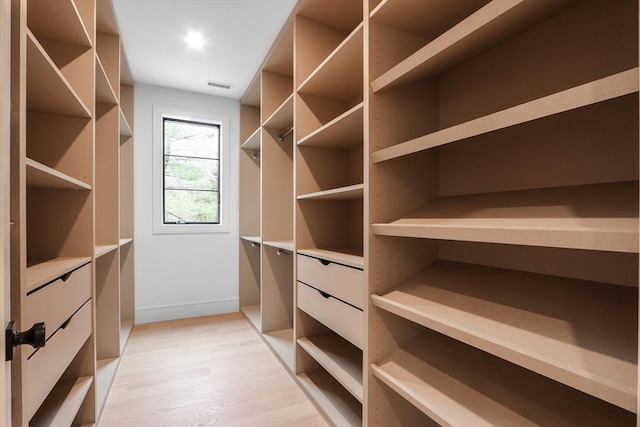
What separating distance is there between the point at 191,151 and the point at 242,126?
0.58 m

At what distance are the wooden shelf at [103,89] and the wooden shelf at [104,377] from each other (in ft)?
5.69

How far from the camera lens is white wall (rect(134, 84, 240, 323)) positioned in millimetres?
3035

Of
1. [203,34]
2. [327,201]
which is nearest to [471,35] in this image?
[327,201]

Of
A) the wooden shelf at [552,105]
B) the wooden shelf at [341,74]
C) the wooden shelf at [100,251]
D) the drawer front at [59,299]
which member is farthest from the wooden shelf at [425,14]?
the wooden shelf at [100,251]

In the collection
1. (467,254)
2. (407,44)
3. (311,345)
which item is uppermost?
(407,44)

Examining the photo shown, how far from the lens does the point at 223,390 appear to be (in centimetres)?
188

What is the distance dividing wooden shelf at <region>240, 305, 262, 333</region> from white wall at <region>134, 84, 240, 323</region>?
0.16m

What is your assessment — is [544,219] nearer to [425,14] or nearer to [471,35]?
[471,35]

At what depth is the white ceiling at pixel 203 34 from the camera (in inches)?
76.5

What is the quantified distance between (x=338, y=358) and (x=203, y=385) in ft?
2.82

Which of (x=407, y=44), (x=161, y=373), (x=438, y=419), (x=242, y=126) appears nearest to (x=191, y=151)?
(x=242, y=126)

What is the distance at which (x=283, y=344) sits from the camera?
2.43 m

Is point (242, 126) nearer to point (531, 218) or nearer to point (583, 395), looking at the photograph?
point (531, 218)

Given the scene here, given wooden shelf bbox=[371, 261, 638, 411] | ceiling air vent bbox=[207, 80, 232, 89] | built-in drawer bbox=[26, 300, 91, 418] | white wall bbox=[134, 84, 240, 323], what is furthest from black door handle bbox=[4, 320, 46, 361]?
ceiling air vent bbox=[207, 80, 232, 89]
